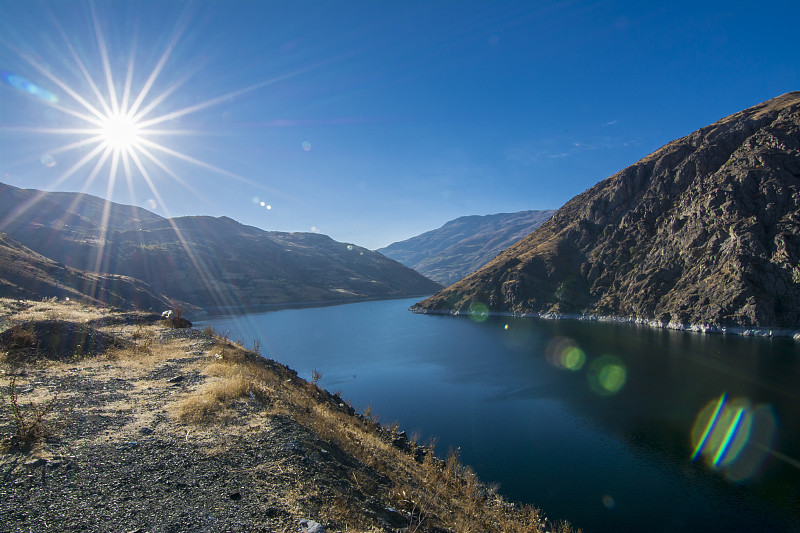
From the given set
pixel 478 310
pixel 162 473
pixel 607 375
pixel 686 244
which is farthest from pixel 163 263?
pixel 686 244

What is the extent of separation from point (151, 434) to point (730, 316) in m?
88.8

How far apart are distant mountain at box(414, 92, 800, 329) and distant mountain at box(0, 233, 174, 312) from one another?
86576mm

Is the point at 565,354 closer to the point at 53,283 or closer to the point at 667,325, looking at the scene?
the point at 667,325

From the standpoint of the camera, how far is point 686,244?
85938 mm

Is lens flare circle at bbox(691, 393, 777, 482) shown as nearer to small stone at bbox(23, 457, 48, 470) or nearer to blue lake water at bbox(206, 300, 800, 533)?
blue lake water at bbox(206, 300, 800, 533)

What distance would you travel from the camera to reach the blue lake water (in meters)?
19.0

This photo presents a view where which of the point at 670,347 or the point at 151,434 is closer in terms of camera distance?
the point at 151,434

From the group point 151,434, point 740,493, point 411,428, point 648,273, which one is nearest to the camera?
point 151,434

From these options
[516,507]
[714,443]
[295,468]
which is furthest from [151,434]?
[714,443]

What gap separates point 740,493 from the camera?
19.4 meters

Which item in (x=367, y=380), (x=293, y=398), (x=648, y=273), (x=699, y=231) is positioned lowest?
(x=367, y=380)

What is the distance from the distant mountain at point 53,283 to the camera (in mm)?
58188

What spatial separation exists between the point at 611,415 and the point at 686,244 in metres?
76.3

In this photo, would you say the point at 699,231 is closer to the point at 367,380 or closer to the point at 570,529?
the point at 367,380
